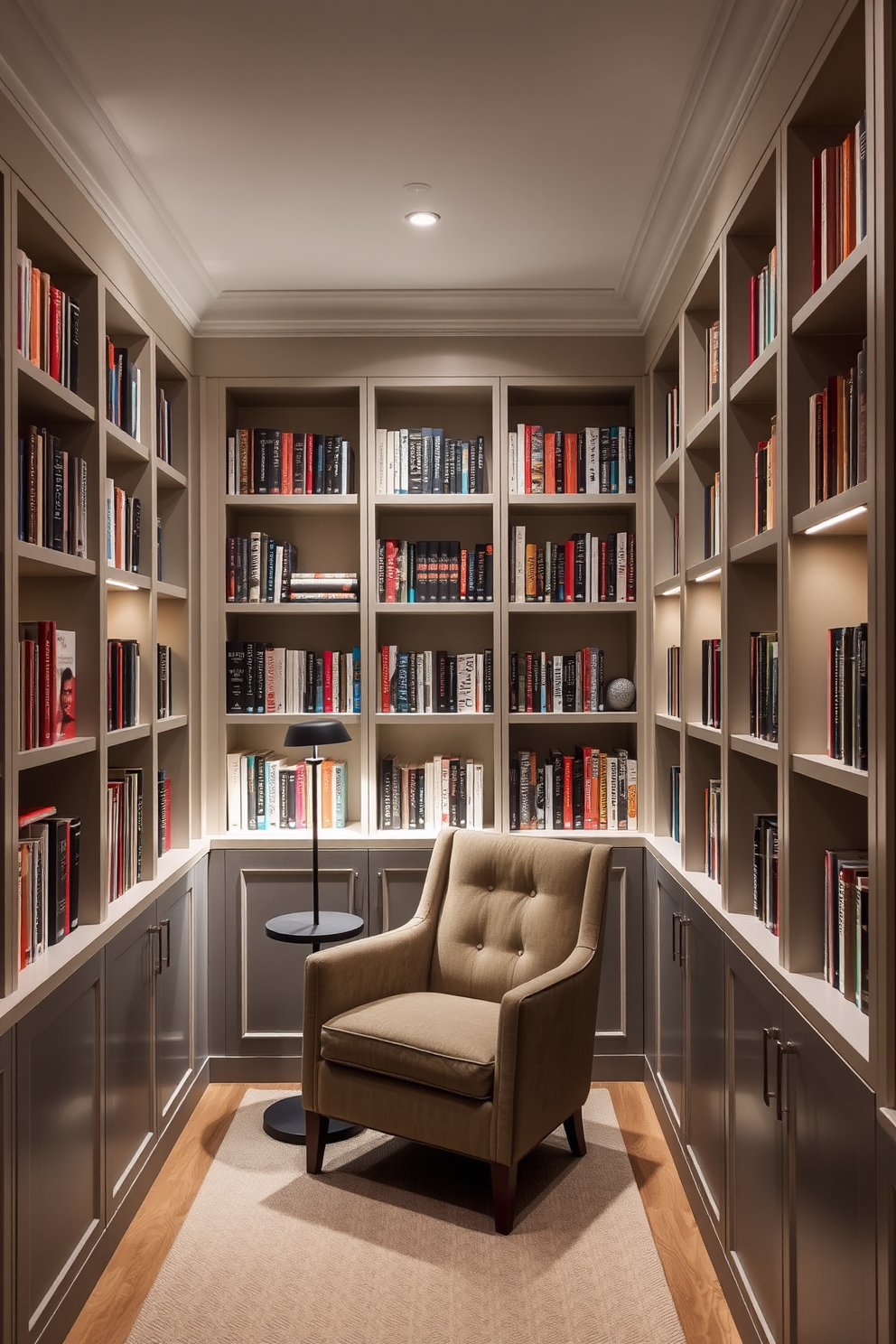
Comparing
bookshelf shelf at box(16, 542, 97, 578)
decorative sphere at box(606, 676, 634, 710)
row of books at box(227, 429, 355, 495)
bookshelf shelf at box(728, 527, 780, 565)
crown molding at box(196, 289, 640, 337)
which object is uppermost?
crown molding at box(196, 289, 640, 337)

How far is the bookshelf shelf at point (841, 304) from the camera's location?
1560mm

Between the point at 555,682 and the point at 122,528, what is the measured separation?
164cm

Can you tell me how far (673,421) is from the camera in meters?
3.25

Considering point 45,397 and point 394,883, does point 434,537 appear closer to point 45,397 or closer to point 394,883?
point 394,883

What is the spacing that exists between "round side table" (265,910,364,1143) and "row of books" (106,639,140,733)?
84 cm

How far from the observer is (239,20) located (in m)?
1.96

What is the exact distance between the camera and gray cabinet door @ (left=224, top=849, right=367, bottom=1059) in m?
3.51

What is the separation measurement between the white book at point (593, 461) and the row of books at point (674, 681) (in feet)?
2.27

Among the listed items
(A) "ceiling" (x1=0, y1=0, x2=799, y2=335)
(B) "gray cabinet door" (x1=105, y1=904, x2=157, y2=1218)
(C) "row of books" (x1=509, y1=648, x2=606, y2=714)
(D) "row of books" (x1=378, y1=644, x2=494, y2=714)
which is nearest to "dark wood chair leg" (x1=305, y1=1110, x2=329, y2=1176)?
(B) "gray cabinet door" (x1=105, y1=904, x2=157, y2=1218)

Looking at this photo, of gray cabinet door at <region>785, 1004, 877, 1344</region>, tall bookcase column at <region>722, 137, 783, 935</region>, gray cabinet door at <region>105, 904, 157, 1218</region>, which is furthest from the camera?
gray cabinet door at <region>105, 904, 157, 1218</region>

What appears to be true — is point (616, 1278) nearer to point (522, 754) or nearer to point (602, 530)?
point (522, 754)

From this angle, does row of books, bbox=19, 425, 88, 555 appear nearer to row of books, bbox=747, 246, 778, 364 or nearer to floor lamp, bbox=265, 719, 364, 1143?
floor lamp, bbox=265, 719, 364, 1143

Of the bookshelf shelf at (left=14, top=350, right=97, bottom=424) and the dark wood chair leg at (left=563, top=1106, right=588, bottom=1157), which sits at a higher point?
the bookshelf shelf at (left=14, top=350, right=97, bottom=424)

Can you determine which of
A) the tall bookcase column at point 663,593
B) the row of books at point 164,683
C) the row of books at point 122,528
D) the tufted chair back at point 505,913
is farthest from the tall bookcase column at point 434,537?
the row of books at point 122,528
